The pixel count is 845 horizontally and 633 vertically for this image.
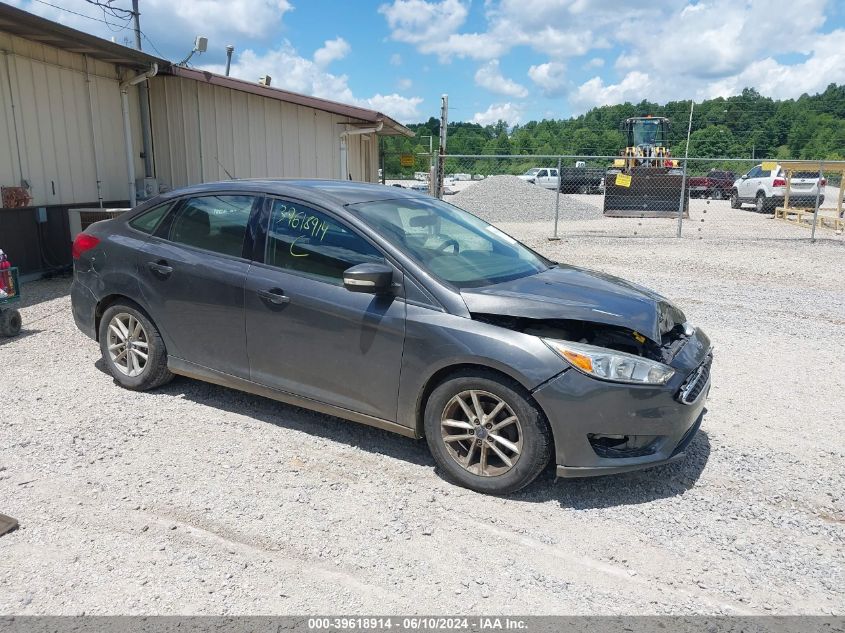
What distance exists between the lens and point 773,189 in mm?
24859

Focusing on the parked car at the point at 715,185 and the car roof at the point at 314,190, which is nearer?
the car roof at the point at 314,190

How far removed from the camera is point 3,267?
6.51 metres

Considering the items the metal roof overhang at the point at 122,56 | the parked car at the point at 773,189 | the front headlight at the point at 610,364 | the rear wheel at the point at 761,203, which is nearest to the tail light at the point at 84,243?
the front headlight at the point at 610,364

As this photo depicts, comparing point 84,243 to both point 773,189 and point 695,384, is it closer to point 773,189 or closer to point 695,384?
point 695,384

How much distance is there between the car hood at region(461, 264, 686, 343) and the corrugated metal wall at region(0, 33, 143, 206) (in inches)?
324

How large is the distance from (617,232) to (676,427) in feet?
52.1

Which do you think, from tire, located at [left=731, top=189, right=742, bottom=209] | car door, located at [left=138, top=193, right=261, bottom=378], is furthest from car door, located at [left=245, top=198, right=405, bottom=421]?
tire, located at [left=731, top=189, right=742, bottom=209]

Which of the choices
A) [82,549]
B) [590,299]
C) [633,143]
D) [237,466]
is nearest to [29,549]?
[82,549]

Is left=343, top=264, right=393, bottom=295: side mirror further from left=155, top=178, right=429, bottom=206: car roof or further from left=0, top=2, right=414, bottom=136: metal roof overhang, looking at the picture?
left=0, top=2, right=414, bottom=136: metal roof overhang

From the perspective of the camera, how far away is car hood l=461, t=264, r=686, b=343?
3.56 m

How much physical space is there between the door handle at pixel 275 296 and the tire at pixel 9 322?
3.98m

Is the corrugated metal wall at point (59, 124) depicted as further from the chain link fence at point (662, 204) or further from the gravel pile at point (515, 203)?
the gravel pile at point (515, 203)

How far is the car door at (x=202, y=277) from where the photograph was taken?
4352mm

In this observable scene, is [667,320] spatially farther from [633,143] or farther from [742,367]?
[633,143]
